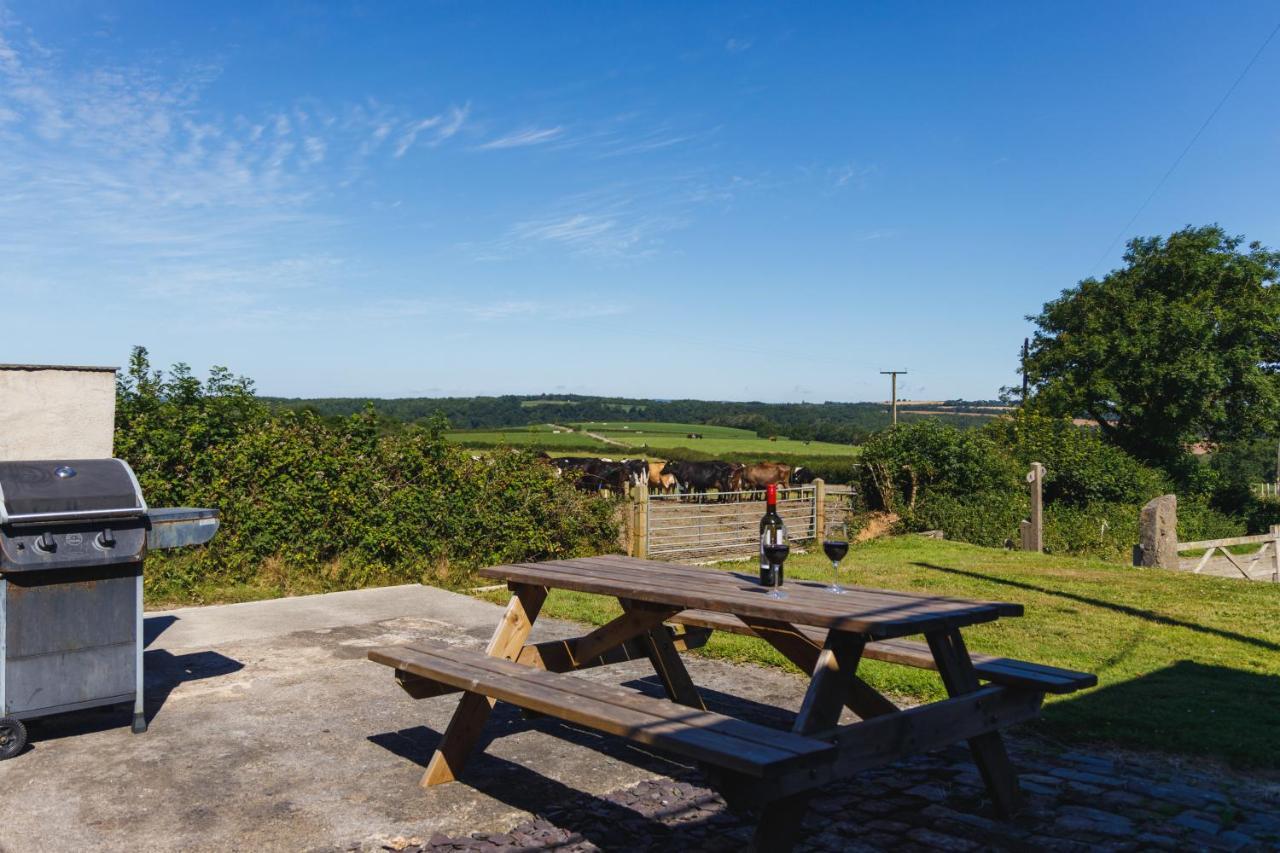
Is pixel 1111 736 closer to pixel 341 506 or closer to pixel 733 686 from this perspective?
pixel 733 686

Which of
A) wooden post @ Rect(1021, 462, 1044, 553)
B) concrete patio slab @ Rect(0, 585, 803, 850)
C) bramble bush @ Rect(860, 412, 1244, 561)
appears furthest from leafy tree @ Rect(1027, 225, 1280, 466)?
concrete patio slab @ Rect(0, 585, 803, 850)

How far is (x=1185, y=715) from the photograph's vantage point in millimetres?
5348

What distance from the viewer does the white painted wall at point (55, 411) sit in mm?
6762

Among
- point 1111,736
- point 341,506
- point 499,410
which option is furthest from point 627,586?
point 499,410

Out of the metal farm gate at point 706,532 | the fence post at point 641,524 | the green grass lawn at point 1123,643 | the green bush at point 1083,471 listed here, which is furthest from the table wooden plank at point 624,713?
the green bush at point 1083,471

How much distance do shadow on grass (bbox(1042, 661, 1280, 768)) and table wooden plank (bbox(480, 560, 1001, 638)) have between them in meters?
1.69

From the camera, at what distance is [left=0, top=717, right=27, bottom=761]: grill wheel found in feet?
14.7

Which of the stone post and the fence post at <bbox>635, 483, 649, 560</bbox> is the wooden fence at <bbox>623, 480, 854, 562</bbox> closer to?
the fence post at <bbox>635, 483, 649, 560</bbox>

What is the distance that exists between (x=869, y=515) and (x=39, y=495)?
15113 mm

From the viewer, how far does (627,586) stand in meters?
4.07

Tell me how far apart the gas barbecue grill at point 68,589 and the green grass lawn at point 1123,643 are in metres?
3.80

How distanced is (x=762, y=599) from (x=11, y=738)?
11.9 ft

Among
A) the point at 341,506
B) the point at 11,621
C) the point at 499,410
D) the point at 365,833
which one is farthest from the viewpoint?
the point at 499,410

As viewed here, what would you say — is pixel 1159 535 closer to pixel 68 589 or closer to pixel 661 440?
pixel 68 589
